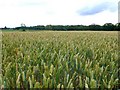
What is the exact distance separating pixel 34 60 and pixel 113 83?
1086mm

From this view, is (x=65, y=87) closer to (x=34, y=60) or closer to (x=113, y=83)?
(x=113, y=83)

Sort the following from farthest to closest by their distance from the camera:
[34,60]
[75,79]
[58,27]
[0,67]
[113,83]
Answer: [58,27], [34,60], [0,67], [75,79], [113,83]

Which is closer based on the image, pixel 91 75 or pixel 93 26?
pixel 91 75

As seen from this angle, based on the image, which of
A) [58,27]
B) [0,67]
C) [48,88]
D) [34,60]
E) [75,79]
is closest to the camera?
[48,88]

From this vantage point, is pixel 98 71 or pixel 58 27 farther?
pixel 58 27

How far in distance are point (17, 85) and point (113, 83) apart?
78 cm

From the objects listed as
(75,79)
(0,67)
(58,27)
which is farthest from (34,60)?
(58,27)

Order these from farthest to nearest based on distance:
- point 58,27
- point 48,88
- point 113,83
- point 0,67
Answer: point 58,27 < point 0,67 < point 113,83 < point 48,88

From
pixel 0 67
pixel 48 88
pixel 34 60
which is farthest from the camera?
pixel 34 60

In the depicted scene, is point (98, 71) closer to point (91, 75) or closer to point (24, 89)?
point (91, 75)

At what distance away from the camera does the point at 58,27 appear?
48906 mm

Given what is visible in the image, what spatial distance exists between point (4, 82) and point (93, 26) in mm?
47706

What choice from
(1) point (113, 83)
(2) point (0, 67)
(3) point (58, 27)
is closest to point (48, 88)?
(1) point (113, 83)

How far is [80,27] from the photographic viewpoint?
166ft
